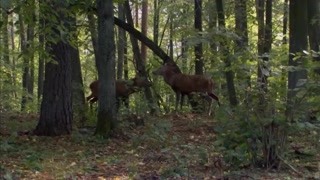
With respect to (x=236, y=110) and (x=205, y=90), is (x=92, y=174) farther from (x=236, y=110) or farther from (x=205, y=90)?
(x=205, y=90)

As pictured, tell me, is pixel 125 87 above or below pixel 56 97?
above

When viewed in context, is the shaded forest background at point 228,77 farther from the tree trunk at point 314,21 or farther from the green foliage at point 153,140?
the green foliage at point 153,140

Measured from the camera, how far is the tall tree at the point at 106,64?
8641mm

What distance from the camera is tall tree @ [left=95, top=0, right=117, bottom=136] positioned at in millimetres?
8641

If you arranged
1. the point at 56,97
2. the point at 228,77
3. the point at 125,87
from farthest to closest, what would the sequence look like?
the point at 228,77
the point at 125,87
the point at 56,97

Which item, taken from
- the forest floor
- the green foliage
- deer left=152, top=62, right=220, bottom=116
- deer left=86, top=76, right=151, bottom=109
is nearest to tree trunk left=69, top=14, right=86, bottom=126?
deer left=86, top=76, right=151, bottom=109

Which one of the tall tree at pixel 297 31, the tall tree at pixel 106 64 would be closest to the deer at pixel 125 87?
the tall tree at pixel 106 64

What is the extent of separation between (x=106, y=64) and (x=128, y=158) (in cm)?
198

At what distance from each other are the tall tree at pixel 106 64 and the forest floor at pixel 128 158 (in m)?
0.41

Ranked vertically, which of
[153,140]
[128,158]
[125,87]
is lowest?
[128,158]

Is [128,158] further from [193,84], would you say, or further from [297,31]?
[193,84]

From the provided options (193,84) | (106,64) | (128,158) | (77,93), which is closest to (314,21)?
(193,84)

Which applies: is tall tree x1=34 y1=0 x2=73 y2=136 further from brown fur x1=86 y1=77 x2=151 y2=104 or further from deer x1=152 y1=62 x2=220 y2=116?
deer x1=152 y1=62 x2=220 y2=116

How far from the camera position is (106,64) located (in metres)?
8.67
